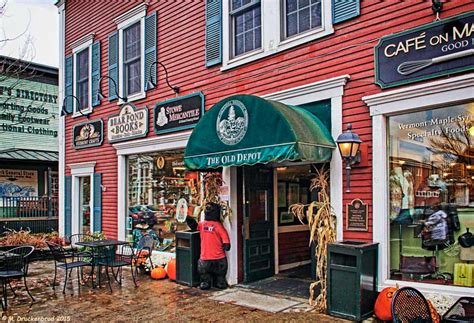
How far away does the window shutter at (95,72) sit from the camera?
1248 centimetres

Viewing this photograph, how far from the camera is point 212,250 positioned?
807cm

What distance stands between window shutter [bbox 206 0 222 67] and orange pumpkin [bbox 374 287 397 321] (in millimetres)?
5251

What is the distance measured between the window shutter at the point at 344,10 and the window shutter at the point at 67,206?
32.0 feet

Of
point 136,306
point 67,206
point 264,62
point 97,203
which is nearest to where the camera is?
point 136,306

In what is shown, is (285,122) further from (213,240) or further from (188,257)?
(188,257)

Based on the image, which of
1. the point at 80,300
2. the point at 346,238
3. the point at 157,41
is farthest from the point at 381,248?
the point at 157,41

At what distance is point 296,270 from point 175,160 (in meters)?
3.57

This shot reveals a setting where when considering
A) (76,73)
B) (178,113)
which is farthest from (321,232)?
(76,73)

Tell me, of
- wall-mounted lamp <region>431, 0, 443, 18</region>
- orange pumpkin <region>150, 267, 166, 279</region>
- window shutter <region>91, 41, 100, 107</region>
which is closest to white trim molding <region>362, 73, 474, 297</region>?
wall-mounted lamp <region>431, 0, 443, 18</region>

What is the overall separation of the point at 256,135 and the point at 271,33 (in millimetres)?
2253

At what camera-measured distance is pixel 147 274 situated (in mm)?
9641

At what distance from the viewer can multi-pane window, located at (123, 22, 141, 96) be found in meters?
11.3

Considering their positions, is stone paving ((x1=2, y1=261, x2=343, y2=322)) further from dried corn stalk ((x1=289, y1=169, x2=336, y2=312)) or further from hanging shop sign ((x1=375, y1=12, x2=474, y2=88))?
hanging shop sign ((x1=375, y1=12, x2=474, y2=88))

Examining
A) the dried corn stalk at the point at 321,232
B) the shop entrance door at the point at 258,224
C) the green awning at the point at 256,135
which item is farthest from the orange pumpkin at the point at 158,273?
the dried corn stalk at the point at 321,232
